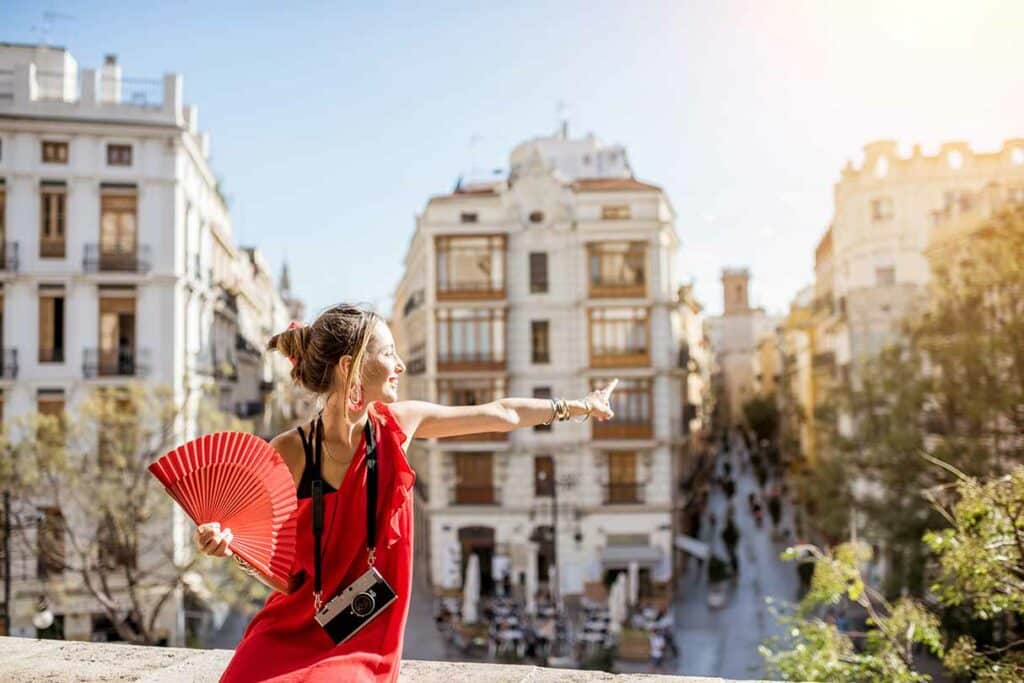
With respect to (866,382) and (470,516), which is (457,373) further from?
(866,382)

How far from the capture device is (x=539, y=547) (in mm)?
26891

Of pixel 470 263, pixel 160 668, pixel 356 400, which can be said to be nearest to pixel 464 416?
pixel 356 400

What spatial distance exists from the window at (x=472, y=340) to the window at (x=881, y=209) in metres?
15.2

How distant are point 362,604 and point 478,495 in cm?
2510

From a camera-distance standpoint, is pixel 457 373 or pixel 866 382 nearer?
pixel 866 382

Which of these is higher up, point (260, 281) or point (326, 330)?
point (260, 281)

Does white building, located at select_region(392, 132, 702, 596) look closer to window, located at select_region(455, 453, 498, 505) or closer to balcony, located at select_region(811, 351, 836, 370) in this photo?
window, located at select_region(455, 453, 498, 505)

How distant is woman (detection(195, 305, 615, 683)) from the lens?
259 centimetres

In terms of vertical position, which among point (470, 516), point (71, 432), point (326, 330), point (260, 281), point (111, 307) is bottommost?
point (470, 516)

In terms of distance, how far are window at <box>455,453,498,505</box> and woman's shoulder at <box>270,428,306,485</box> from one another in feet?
81.8

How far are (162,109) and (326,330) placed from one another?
879 inches

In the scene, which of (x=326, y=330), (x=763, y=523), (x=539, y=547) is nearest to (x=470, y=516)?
(x=539, y=547)

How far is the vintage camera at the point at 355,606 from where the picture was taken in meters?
2.59

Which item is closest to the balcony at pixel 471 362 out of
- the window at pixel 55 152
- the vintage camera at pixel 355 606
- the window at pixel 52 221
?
the window at pixel 52 221
